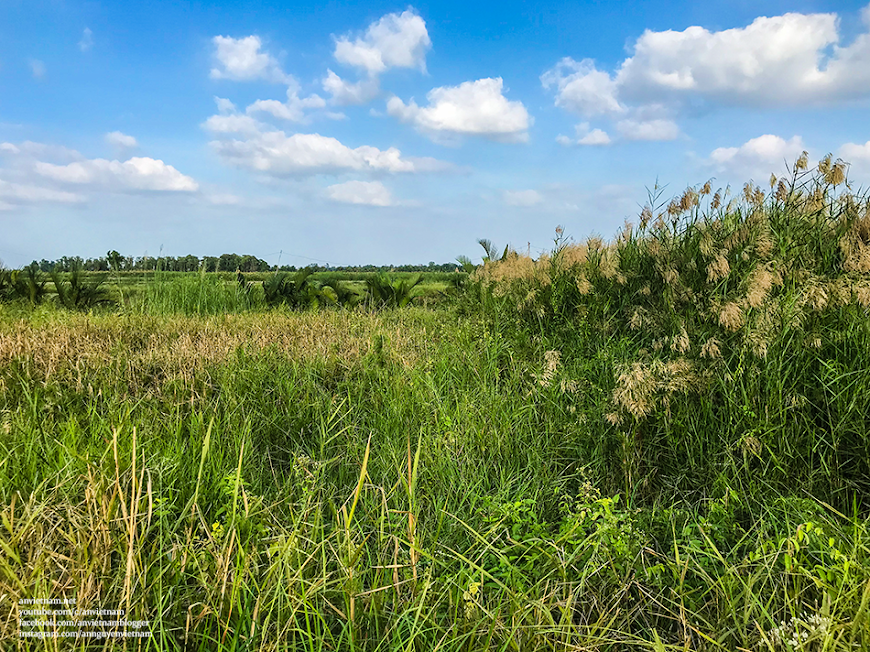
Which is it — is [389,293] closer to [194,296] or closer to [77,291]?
[194,296]

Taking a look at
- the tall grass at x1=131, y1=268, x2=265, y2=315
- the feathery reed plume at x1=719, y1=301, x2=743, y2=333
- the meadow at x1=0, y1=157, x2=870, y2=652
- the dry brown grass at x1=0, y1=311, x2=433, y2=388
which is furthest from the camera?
the tall grass at x1=131, y1=268, x2=265, y2=315

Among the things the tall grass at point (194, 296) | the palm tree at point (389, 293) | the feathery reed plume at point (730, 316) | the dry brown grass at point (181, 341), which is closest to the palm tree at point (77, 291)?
the tall grass at point (194, 296)

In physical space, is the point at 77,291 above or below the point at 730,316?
above

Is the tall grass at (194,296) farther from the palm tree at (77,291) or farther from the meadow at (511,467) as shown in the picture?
the meadow at (511,467)

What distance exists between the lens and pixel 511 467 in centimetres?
302

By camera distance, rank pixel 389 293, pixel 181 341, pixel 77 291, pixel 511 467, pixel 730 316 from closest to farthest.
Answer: pixel 730 316, pixel 511 467, pixel 181 341, pixel 77 291, pixel 389 293

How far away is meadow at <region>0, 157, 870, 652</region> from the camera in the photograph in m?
1.80

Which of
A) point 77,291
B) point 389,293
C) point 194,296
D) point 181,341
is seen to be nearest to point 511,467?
point 181,341

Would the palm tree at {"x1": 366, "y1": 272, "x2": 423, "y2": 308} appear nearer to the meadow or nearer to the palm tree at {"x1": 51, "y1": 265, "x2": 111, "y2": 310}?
the meadow

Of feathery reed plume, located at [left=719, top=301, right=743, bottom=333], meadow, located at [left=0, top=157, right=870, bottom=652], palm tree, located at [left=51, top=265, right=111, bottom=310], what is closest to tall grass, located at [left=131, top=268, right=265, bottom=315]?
palm tree, located at [left=51, top=265, right=111, bottom=310]

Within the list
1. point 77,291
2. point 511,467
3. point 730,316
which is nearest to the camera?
point 730,316

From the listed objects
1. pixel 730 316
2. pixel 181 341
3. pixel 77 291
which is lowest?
pixel 181 341

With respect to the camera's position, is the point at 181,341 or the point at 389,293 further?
the point at 389,293

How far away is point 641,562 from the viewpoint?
2293 millimetres
